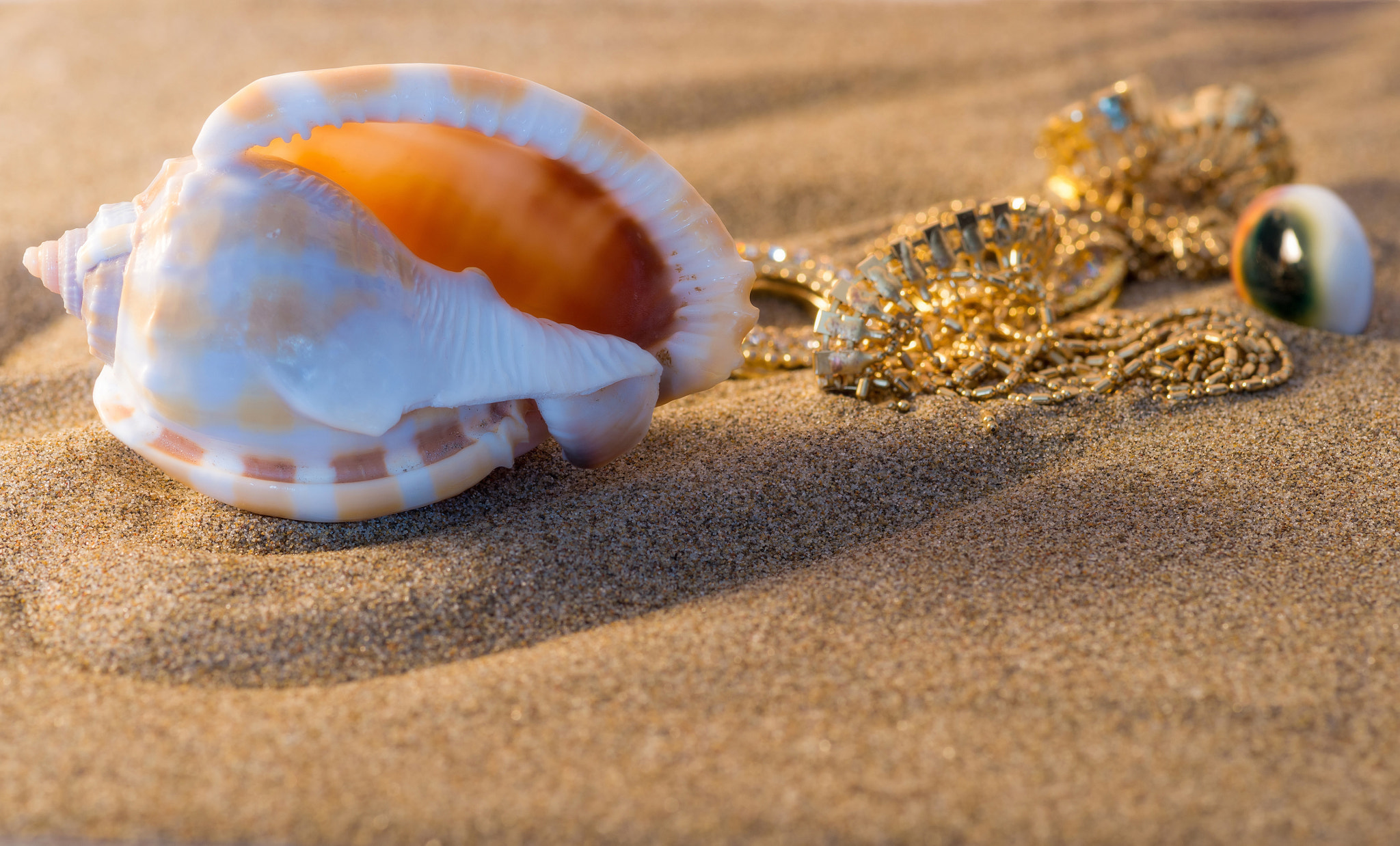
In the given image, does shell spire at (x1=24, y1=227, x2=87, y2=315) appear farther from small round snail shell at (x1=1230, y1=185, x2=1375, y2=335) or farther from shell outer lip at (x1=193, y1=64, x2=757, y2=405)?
small round snail shell at (x1=1230, y1=185, x2=1375, y2=335)

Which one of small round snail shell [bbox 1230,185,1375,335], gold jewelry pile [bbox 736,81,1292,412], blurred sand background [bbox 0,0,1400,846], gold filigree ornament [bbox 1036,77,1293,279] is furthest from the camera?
gold filigree ornament [bbox 1036,77,1293,279]

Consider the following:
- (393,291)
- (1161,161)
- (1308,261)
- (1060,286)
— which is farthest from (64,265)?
(1161,161)

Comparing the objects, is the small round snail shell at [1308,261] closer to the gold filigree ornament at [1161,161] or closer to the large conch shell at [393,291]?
the gold filigree ornament at [1161,161]

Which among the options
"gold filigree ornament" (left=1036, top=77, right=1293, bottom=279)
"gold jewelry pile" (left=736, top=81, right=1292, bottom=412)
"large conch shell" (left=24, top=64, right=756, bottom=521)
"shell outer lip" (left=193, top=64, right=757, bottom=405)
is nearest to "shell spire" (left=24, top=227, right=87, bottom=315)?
"large conch shell" (left=24, top=64, right=756, bottom=521)

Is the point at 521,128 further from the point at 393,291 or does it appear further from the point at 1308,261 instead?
the point at 1308,261

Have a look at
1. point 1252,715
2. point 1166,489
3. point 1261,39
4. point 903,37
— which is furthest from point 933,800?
point 1261,39

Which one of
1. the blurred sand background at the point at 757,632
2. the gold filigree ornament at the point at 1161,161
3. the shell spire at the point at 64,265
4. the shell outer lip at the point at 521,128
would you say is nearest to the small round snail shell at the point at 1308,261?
the blurred sand background at the point at 757,632
